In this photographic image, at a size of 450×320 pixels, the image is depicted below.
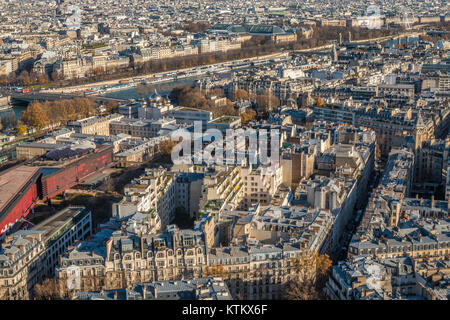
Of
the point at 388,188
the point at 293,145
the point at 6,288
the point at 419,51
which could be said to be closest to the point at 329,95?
the point at 293,145

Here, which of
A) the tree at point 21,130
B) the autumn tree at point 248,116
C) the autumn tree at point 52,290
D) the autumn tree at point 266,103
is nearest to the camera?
the autumn tree at point 52,290

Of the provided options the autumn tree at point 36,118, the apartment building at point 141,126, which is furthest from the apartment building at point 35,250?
the autumn tree at point 36,118

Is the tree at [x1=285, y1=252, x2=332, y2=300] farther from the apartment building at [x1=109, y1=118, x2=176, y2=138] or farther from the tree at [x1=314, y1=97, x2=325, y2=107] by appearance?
the tree at [x1=314, y1=97, x2=325, y2=107]

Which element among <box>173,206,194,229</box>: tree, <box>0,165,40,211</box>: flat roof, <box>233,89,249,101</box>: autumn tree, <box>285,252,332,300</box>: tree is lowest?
<box>173,206,194,229</box>: tree

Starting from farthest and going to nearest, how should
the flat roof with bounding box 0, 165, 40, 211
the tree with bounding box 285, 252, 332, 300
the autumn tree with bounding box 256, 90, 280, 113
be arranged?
the autumn tree with bounding box 256, 90, 280, 113 < the flat roof with bounding box 0, 165, 40, 211 < the tree with bounding box 285, 252, 332, 300

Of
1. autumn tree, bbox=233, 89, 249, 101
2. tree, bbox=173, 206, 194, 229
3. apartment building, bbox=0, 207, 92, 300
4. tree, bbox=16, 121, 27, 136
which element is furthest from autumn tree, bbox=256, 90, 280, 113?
apartment building, bbox=0, 207, 92, 300

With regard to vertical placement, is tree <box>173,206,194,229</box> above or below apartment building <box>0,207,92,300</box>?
below

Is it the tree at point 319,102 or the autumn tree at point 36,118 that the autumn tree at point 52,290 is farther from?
the tree at point 319,102
